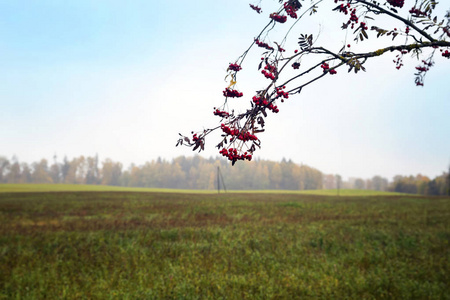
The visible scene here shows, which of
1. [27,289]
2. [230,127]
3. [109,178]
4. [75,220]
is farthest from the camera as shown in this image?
[109,178]

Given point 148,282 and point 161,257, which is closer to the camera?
point 148,282

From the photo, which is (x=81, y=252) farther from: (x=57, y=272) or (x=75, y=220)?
(x=75, y=220)

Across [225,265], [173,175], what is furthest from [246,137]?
[173,175]

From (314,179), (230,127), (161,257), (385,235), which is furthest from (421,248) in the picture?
(314,179)

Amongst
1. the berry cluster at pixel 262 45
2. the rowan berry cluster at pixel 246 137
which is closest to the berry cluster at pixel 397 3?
the berry cluster at pixel 262 45

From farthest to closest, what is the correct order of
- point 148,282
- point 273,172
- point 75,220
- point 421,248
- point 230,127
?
1. point 273,172
2. point 75,220
3. point 421,248
4. point 148,282
5. point 230,127

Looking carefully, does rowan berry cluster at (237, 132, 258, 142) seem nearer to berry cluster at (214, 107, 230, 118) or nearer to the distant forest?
berry cluster at (214, 107, 230, 118)

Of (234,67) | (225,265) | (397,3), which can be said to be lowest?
(225,265)

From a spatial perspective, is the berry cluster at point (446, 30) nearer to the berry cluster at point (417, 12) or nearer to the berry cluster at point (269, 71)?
the berry cluster at point (417, 12)

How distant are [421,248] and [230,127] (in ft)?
37.0

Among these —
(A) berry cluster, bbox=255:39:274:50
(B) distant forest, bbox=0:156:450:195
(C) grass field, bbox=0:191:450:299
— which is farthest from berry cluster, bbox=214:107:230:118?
(B) distant forest, bbox=0:156:450:195

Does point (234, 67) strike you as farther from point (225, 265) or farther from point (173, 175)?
point (173, 175)

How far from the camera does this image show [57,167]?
6097 inches

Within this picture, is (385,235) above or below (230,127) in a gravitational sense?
below
